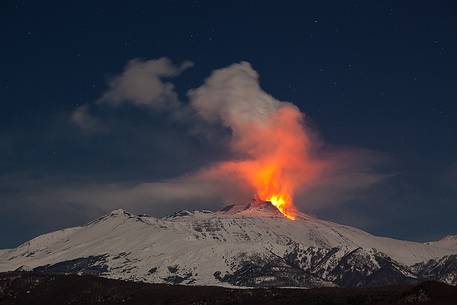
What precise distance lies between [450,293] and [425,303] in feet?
27.6

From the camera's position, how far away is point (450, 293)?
194875 mm

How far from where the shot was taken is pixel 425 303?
19112 centimetres
